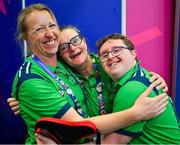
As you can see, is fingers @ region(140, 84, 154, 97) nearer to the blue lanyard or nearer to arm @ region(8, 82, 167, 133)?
arm @ region(8, 82, 167, 133)

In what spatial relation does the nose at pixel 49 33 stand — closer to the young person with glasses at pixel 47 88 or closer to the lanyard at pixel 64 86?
the young person with glasses at pixel 47 88

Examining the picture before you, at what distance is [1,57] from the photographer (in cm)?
277

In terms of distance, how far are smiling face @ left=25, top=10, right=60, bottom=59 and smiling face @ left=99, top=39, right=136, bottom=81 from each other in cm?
30

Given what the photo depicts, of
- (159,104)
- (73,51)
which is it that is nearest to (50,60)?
(73,51)

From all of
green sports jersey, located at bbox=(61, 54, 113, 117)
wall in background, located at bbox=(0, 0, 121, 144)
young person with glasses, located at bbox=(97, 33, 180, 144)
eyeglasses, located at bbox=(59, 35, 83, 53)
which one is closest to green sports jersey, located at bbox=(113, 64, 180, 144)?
young person with glasses, located at bbox=(97, 33, 180, 144)

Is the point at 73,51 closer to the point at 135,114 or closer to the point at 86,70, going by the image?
the point at 86,70

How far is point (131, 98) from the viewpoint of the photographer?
1.70 m

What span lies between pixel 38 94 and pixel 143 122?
56cm

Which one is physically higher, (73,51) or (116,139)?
(73,51)

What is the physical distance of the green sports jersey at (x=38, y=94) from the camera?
70.1 inches

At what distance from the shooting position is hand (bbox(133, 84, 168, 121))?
1658 millimetres

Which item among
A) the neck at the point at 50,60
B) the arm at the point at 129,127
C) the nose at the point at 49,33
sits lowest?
the arm at the point at 129,127

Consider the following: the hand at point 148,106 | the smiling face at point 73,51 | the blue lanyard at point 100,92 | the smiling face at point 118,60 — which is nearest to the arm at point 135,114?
the hand at point 148,106

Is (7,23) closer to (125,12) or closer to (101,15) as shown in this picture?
(101,15)
